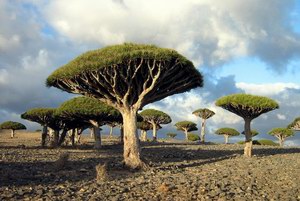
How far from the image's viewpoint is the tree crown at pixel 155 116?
63250 millimetres

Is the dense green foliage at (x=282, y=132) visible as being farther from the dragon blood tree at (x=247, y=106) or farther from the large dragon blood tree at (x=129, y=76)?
the large dragon blood tree at (x=129, y=76)

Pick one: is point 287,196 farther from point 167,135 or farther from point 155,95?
point 167,135

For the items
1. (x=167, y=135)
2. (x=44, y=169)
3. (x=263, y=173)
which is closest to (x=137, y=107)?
(x=44, y=169)

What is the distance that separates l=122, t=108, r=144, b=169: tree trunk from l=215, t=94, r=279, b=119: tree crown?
1026 centimetres

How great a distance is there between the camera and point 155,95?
2200 cm

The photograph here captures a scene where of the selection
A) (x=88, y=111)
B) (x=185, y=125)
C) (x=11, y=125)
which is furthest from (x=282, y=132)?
(x=11, y=125)

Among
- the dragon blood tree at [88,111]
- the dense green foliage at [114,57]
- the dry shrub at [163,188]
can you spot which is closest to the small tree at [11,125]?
the dragon blood tree at [88,111]

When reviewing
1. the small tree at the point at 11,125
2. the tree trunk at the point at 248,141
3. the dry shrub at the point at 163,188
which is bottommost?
the dry shrub at the point at 163,188

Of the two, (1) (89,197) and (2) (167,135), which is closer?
(1) (89,197)

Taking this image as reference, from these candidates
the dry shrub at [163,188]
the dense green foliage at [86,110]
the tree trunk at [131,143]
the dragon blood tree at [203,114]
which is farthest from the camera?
the dragon blood tree at [203,114]

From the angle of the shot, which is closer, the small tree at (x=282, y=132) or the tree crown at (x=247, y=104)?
the tree crown at (x=247, y=104)

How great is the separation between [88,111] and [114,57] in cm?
1862

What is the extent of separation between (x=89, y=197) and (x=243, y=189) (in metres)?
6.04

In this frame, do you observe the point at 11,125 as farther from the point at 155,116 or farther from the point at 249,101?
the point at 249,101
